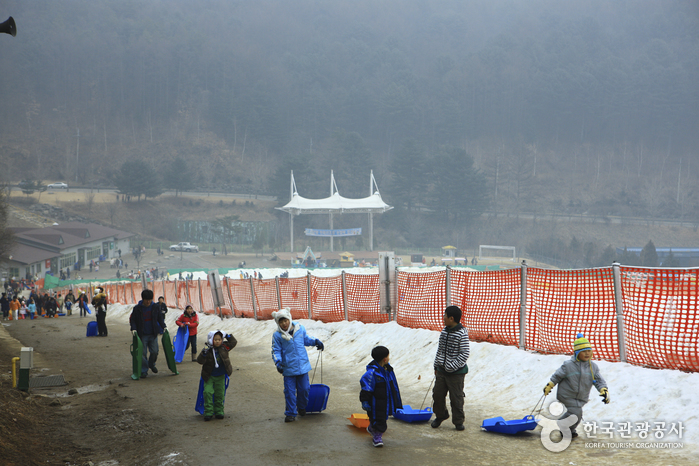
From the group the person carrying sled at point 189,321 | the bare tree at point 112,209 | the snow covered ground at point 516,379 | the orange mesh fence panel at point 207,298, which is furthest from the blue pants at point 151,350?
the bare tree at point 112,209

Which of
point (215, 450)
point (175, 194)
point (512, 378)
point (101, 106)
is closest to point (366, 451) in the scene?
point (215, 450)

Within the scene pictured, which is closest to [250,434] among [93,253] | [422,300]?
[422,300]

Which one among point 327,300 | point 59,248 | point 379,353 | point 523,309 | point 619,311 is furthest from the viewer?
point 59,248

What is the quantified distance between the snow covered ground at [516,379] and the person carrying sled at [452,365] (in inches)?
51.2

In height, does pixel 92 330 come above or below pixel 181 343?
below

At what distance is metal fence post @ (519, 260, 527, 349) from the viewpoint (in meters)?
9.98

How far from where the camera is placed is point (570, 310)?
30.9 feet

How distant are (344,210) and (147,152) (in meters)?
89.7

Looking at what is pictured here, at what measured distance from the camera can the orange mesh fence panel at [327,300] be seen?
1601cm

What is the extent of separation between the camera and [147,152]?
153m

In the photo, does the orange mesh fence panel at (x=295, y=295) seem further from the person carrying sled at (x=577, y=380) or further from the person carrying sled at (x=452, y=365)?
the person carrying sled at (x=577, y=380)

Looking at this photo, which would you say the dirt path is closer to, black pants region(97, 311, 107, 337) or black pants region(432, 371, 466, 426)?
black pants region(432, 371, 466, 426)

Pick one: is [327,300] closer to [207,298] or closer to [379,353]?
[207,298]

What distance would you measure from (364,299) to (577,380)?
8.78 metres
